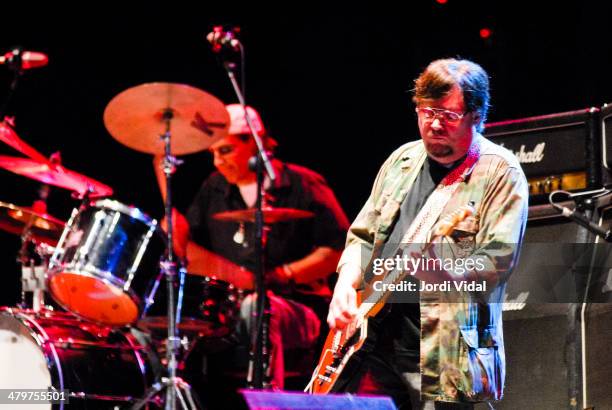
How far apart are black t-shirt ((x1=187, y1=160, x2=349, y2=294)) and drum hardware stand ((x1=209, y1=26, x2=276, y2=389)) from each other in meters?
0.74

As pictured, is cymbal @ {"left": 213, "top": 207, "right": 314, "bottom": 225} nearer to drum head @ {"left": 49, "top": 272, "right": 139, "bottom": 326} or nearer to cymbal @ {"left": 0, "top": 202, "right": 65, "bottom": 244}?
drum head @ {"left": 49, "top": 272, "right": 139, "bottom": 326}

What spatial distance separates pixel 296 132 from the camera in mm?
7289

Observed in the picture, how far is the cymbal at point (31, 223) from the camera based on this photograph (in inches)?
207

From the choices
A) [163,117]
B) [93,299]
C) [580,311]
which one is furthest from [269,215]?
[580,311]

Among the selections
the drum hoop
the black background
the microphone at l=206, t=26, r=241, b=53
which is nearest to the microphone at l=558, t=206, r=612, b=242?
the microphone at l=206, t=26, r=241, b=53

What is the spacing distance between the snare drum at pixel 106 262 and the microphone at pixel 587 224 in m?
2.42

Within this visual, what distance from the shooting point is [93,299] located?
5.35 m

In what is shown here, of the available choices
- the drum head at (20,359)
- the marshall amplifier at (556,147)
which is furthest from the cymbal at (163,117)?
the marshall amplifier at (556,147)

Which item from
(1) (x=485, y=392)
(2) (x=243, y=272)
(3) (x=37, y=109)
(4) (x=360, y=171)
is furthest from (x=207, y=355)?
(1) (x=485, y=392)

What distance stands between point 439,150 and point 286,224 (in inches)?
119

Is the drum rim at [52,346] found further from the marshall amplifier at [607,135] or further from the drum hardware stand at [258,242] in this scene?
the marshall amplifier at [607,135]

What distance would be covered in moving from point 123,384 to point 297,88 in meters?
2.89

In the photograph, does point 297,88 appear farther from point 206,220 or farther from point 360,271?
point 360,271

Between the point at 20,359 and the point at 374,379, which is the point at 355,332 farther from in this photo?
the point at 20,359
